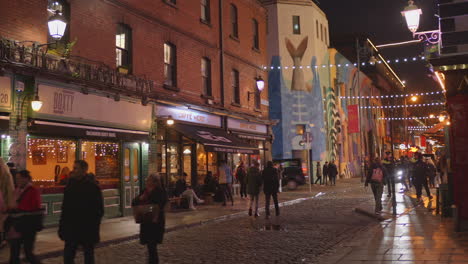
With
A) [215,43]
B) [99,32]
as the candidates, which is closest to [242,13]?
[215,43]

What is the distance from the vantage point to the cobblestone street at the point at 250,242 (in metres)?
9.77

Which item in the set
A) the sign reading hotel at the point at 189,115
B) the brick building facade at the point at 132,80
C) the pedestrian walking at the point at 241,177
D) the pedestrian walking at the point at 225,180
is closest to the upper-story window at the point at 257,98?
the brick building facade at the point at 132,80

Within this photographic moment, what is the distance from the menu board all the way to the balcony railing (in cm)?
225

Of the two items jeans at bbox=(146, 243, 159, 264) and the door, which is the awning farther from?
jeans at bbox=(146, 243, 159, 264)

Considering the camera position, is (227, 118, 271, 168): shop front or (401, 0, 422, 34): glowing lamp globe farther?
(227, 118, 271, 168): shop front

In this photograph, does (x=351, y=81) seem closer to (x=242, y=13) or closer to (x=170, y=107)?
(x=242, y=13)

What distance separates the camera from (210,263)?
30.3ft

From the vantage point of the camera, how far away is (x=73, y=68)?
1516cm

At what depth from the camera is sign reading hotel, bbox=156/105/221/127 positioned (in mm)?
19875

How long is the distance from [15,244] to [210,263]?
3259 mm

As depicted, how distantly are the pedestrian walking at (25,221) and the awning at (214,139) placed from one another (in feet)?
38.0

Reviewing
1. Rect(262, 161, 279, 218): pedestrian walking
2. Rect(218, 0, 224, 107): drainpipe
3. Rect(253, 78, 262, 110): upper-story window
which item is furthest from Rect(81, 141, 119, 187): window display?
Rect(253, 78, 262, 110): upper-story window

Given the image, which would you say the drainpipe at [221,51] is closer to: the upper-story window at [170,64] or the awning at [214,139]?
the awning at [214,139]

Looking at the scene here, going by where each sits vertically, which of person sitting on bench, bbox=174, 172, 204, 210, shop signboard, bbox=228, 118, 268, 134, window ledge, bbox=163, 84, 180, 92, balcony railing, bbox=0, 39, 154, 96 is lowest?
person sitting on bench, bbox=174, 172, 204, 210
